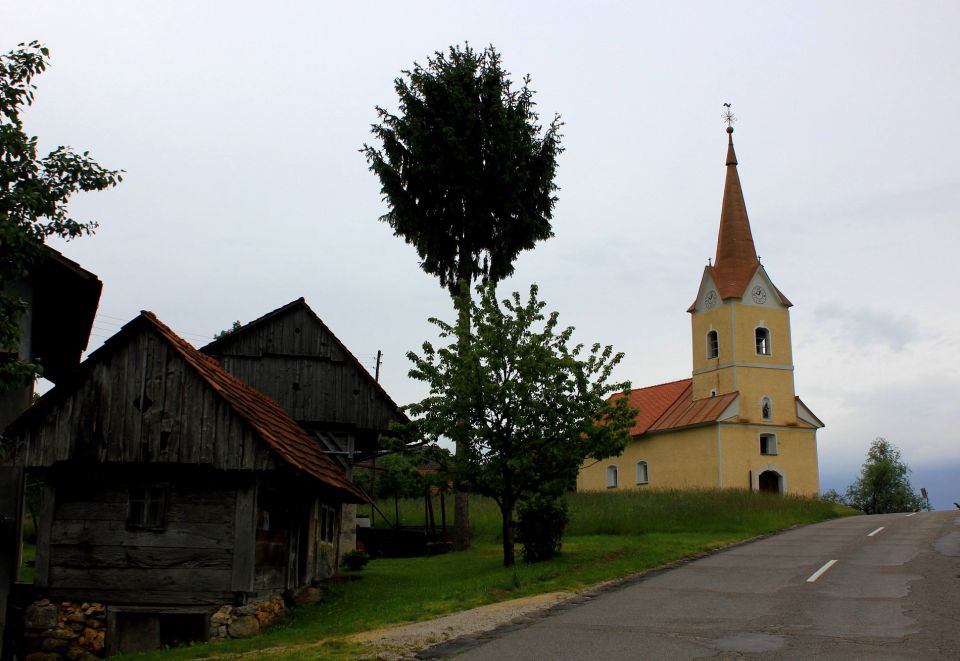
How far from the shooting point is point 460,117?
3142 cm

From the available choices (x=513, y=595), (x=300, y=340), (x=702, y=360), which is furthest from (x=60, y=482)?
(x=702, y=360)

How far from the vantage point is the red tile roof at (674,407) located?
168 ft

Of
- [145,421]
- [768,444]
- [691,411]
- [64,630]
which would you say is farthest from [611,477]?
[64,630]

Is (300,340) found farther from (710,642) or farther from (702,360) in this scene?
(702,360)

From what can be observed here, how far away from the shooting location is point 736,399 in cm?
5059

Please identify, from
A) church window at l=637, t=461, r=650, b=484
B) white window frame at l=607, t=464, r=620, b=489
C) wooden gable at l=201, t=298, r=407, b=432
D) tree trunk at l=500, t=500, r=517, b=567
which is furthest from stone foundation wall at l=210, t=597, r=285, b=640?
white window frame at l=607, t=464, r=620, b=489

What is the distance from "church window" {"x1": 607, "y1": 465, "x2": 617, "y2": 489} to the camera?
6044 cm

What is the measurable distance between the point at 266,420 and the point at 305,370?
8.78 m

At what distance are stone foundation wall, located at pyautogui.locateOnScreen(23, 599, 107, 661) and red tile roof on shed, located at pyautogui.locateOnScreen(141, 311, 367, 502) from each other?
4.30 metres

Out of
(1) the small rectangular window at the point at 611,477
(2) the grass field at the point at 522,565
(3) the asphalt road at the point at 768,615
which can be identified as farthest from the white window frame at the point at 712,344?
(3) the asphalt road at the point at 768,615

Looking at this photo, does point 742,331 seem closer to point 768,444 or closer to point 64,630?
point 768,444

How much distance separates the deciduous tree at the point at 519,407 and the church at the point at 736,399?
26.9 meters

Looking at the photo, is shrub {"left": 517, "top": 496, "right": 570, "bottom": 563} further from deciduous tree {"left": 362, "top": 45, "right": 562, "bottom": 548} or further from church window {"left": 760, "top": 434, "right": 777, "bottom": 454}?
church window {"left": 760, "top": 434, "right": 777, "bottom": 454}

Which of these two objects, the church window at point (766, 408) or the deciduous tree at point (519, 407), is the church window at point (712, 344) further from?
the deciduous tree at point (519, 407)
